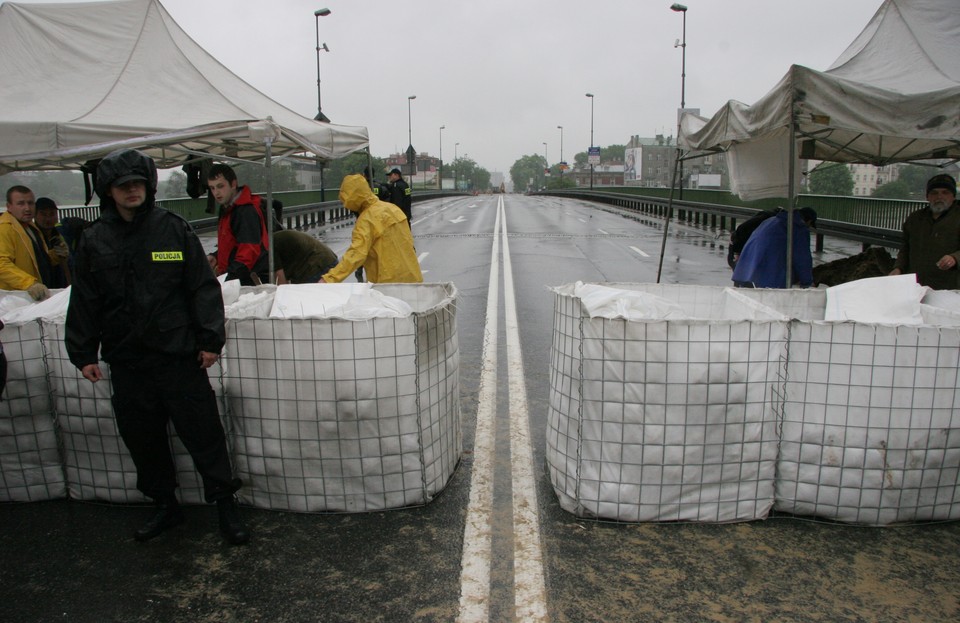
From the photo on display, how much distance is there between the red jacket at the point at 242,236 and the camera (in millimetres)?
5816

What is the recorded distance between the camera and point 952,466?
3.70 meters

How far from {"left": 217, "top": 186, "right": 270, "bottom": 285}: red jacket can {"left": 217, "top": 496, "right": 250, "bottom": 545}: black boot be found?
2.49m

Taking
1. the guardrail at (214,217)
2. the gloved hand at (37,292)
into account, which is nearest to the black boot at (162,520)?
the gloved hand at (37,292)

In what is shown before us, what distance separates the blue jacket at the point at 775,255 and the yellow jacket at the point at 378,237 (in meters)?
3.21

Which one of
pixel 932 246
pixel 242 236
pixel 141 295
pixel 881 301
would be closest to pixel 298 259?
pixel 242 236

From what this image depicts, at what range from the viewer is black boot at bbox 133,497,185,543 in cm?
367

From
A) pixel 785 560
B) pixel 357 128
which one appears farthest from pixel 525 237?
pixel 785 560

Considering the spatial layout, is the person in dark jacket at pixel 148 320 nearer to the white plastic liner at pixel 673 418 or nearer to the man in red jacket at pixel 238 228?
the white plastic liner at pixel 673 418

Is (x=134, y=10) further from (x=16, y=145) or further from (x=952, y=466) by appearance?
(x=952, y=466)

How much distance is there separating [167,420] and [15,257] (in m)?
3.26

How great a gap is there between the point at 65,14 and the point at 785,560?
7.48 m

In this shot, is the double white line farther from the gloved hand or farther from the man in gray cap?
the man in gray cap

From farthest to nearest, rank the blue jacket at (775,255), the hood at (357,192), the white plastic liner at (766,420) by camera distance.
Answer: the blue jacket at (775,255)
the hood at (357,192)
the white plastic liner at (766,420)

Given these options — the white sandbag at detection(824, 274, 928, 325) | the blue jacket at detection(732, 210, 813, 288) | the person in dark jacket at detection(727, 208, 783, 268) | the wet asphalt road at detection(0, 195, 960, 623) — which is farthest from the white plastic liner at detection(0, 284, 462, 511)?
the person in dark jacket at detection(727, 208, 783, 268)
